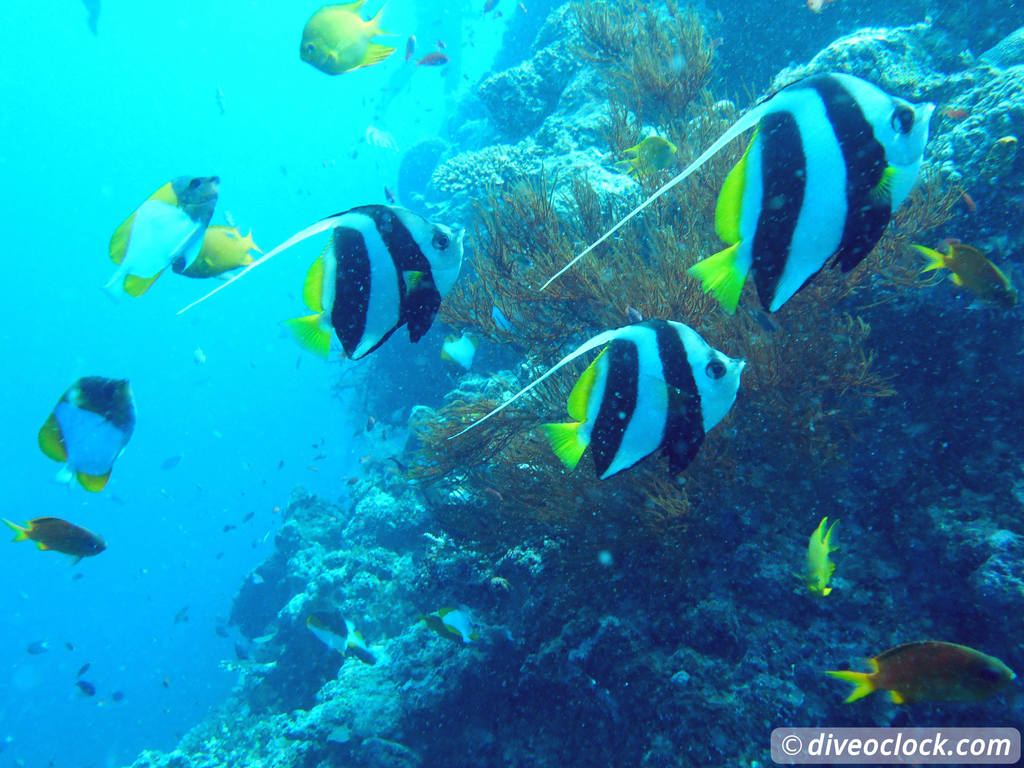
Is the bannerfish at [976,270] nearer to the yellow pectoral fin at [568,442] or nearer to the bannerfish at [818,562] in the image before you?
the bannerfish at [818,562]

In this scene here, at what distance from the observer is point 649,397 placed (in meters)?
1.38

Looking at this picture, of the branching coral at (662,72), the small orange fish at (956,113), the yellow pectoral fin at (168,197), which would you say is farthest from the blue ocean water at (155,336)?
the small orange fish at (956,113)

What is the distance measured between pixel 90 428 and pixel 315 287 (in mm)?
1944

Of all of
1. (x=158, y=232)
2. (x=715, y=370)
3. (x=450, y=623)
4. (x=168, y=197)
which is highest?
(x=168, y=197)

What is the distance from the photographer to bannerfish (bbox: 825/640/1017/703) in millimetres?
1823

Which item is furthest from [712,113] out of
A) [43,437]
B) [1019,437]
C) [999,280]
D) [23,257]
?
[23,257]

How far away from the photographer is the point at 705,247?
12.9 ft

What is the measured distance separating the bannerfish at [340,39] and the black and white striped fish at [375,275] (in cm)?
290

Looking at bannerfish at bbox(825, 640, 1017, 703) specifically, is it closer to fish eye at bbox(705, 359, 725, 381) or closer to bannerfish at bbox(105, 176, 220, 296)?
fish eye at bbox(705, 359, 725, 381)

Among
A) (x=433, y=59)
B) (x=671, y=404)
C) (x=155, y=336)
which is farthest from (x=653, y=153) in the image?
(x=155, y=336)

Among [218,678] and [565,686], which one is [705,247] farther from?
[218,678]

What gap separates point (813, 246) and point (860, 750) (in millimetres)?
2992

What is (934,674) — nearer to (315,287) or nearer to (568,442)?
(568,442)

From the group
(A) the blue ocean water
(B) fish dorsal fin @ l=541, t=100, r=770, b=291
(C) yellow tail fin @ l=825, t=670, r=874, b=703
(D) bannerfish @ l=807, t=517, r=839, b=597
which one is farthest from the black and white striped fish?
(A) the blue ocean water
